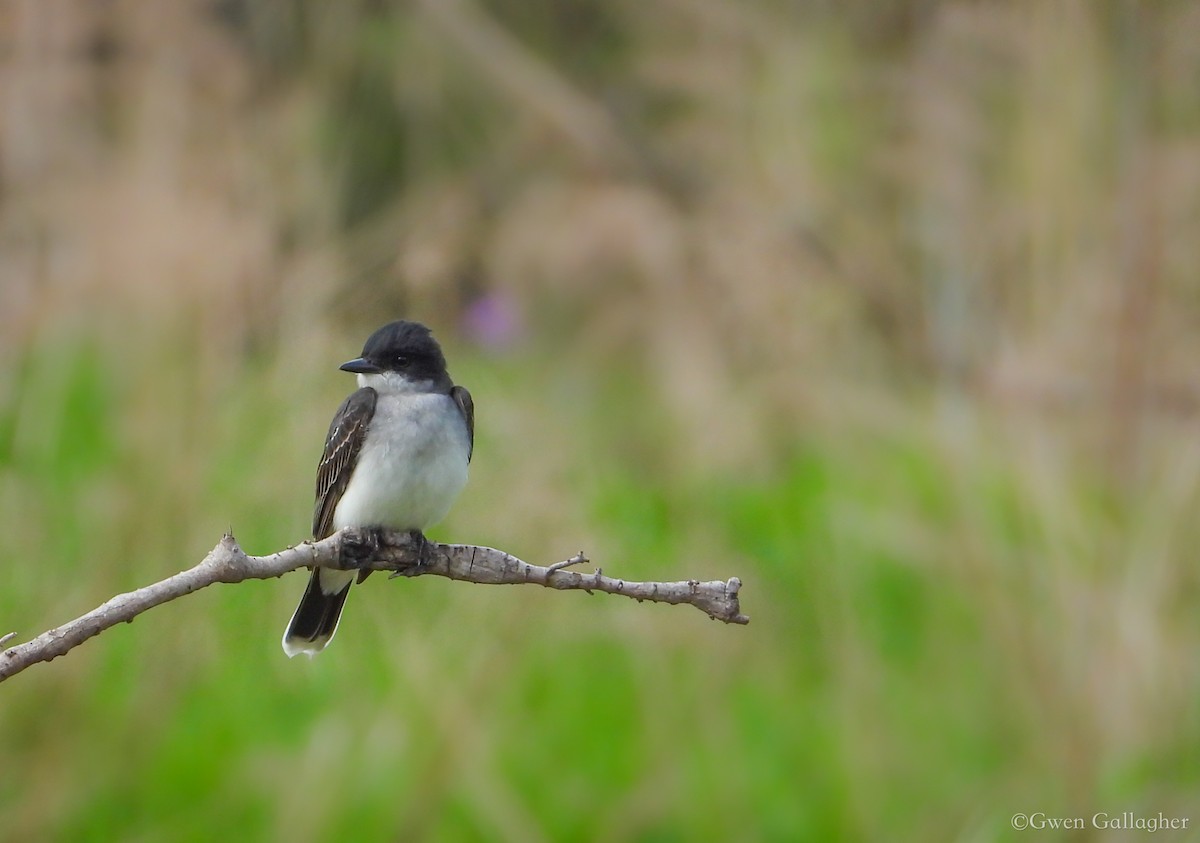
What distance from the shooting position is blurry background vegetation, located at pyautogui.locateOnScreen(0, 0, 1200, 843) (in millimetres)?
5719

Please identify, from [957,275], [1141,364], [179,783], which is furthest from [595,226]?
[179,783]

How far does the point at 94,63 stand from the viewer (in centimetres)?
789

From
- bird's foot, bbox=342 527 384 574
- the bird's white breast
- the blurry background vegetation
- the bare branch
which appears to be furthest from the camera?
the blurry background vegetation

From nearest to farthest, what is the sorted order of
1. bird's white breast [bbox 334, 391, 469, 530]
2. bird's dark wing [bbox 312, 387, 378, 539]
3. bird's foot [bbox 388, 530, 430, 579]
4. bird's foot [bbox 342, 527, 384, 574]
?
bird's foot [bbox 388, 530, 430, 579] < bird's foot [bbox 342, 527, 384, 574] < bird's white breast [bbox 334, 391, 469, 530] < bird's dark wing [bbox 312, 387, 378, 539]

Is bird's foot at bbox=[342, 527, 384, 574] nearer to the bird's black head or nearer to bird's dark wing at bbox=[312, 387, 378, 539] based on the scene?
bird's dark wing at bbox=[312, 387, 378, 539]

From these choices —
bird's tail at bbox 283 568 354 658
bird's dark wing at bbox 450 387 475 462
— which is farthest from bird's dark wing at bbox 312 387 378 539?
bird's dark wing at bbox 450 387 475 462

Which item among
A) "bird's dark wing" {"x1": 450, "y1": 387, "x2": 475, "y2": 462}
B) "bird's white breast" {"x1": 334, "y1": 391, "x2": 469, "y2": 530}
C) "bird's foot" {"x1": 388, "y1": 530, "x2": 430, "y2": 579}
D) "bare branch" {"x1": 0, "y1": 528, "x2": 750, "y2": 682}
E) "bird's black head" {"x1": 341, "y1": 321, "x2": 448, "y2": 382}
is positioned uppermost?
"bird's black head" {"x1": 341, "y1": 321, "x2": 448, "y2": 382}

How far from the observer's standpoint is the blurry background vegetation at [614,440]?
18.8ft

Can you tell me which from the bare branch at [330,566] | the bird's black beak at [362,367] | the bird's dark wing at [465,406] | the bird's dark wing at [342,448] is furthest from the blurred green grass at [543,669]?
the bare branch at [330,566]

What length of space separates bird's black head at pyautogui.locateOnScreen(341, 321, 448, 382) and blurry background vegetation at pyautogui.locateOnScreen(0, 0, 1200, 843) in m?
1.02

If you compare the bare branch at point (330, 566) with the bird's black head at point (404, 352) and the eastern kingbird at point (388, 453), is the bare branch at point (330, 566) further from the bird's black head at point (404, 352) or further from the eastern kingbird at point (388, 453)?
the bird's black head at point (404, 352)

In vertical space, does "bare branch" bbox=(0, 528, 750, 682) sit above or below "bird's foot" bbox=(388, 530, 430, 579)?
below

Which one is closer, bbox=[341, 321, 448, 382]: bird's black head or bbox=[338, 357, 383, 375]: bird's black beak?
bbox=[338, 357, 383, 375]: bird's black beak

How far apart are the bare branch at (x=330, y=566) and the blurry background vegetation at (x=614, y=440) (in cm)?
277
